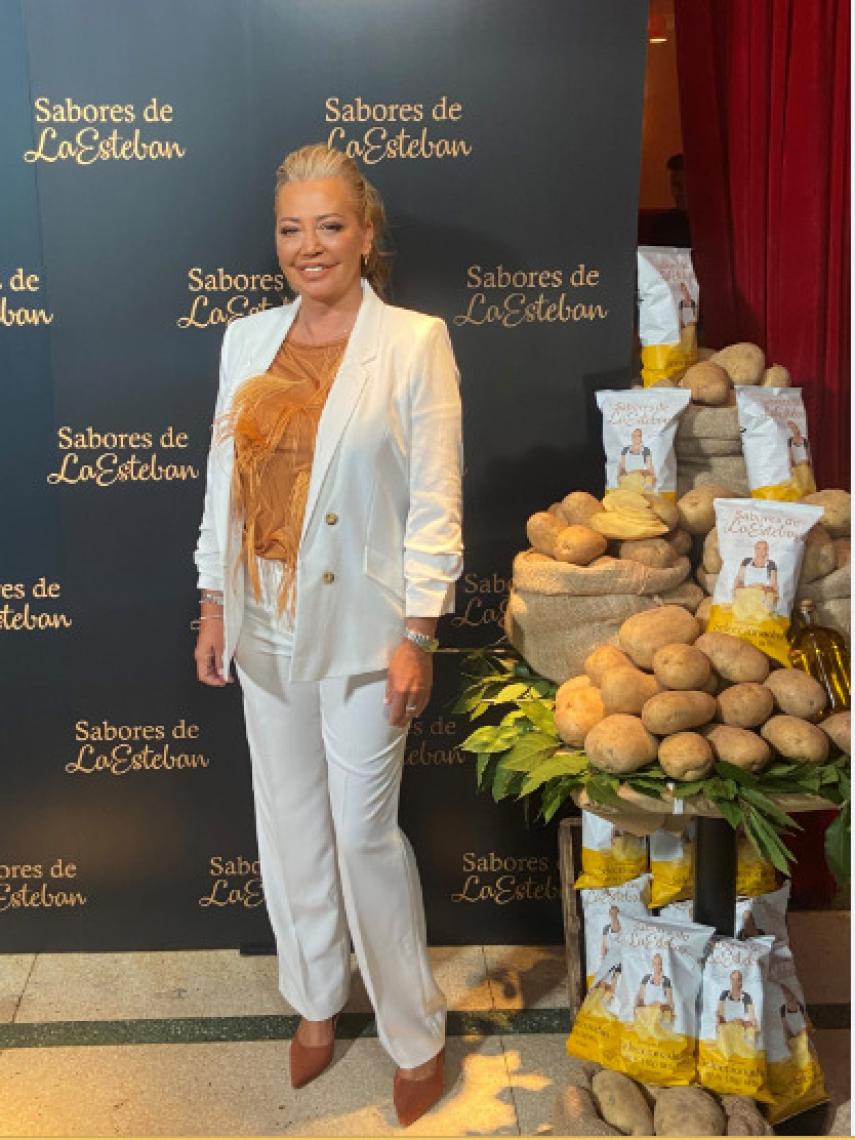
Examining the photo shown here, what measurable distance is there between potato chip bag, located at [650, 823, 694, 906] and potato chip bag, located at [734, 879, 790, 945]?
0.12m

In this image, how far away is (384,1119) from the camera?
266 cm

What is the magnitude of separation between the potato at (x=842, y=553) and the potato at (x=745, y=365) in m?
0.42

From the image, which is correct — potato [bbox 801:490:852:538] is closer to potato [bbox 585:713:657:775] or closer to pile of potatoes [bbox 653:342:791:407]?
pile of potatoes [bbox 653:342:791:407]

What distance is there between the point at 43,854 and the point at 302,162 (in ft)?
5.80

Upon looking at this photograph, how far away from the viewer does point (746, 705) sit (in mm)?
2252

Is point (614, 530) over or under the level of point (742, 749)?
over

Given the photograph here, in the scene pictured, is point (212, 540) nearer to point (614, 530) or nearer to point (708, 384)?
point (614, 530)

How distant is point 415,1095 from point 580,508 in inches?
47.3

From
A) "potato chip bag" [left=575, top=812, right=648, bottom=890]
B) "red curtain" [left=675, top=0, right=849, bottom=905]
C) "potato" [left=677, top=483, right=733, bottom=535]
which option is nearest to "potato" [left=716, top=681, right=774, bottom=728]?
"potato" [left=677, top=483, right=733, bottom=535]

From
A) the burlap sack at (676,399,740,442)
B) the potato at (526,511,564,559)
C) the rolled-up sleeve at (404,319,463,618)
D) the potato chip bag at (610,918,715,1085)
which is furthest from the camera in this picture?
the burlap sack at (676,399,740,442)

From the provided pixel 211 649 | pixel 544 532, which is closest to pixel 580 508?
pixel 544 532

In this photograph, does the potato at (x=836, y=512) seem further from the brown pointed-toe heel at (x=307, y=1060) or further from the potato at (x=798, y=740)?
the brown pointed-toe heel at (x=307, y=1060)

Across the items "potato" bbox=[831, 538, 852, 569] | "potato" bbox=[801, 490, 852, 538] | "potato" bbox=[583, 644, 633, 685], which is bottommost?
"potato" bbox=[583, 644, 633, 685]

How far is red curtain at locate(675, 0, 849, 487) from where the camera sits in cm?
292
